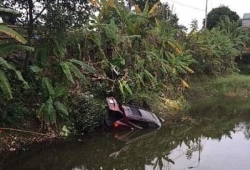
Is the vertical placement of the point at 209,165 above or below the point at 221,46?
below

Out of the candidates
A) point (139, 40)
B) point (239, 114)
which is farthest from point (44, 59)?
point (239, 114)

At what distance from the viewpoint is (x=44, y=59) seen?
11.4 metres

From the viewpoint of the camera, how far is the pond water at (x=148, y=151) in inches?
352

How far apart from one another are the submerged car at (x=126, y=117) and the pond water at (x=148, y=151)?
41cm

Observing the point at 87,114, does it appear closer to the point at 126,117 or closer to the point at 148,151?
the point at 126,117

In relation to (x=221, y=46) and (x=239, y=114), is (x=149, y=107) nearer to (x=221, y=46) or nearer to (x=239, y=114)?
(x=239, y=114)

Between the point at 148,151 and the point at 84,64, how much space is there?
10.7ft

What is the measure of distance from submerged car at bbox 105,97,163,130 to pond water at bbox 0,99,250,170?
41cm

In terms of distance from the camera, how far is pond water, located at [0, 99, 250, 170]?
8.93m

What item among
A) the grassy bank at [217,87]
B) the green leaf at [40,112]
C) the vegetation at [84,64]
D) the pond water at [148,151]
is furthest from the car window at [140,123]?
the grassy bank at [217,87]

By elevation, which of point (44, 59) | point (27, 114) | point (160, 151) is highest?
point (44, 59)

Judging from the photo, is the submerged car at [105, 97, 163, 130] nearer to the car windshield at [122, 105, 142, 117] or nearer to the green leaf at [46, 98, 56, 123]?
the car windshield at [122, 105, 142, 117]

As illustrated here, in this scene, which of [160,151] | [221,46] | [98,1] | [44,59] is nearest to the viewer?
[160,151]

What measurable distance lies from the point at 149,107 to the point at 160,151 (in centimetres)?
448
